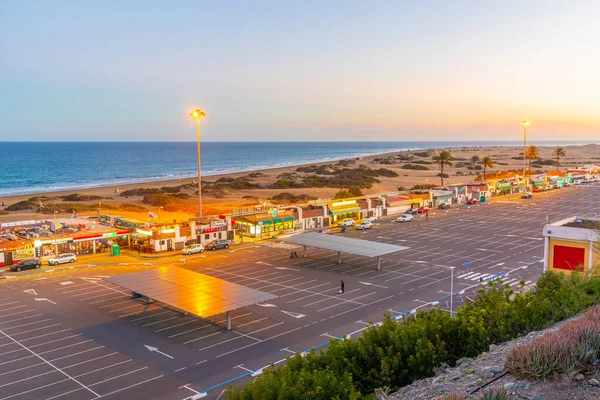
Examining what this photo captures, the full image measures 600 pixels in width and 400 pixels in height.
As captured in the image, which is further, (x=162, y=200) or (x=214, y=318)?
(x=162, y=200)

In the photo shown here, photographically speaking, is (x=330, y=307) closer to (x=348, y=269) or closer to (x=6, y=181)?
(x=348, y=269)

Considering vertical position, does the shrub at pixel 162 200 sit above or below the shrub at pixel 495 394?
below

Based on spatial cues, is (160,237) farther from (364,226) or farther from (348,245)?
(364,226)

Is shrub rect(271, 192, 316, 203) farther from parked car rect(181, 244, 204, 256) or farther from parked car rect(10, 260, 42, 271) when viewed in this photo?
parked car rect(10, 260, 42, 271)

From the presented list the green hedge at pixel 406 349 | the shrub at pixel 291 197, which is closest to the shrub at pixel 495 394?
the green hedge at pixel 406 349

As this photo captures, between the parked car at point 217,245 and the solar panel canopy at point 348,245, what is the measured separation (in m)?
10.4

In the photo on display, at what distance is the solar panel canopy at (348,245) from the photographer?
1879 inches

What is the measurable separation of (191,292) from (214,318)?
2.49 metres

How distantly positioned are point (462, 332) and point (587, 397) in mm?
8137

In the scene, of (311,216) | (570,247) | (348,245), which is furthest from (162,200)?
(570,247)

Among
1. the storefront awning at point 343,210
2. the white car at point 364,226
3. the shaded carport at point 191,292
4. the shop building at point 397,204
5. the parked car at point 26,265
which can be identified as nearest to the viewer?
the shaded carport at point 191,292

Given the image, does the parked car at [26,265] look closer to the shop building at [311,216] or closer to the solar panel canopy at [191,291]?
the solar panel canopy at [191,291]

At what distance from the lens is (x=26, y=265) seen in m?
50.1

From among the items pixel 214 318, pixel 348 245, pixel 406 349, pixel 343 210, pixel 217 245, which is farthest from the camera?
pixel 343 210
